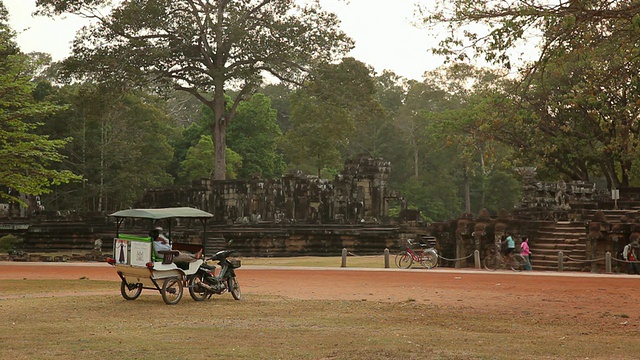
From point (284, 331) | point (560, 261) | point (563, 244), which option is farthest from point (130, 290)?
point (563, 244)

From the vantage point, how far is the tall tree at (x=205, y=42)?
4291cm

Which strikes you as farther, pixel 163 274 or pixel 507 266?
pixel 507 266

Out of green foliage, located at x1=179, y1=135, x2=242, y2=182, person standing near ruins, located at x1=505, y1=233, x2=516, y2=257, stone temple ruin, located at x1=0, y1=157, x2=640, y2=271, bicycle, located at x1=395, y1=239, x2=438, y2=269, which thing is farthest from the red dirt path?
green foliage, located at x1=179, y1=135, x2=242, y2=182

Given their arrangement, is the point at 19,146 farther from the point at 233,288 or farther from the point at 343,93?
the point at 233,288

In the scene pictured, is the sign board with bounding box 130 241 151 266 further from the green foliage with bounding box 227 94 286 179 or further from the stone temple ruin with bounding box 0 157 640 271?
the green foliage with bounding box 227 94 286 179

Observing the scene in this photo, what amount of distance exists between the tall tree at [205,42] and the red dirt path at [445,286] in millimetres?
16114

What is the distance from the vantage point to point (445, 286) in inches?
864

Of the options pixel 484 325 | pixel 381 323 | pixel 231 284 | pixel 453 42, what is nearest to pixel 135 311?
pixel 231 284

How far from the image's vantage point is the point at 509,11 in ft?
49.3

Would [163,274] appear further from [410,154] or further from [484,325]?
[410,154]

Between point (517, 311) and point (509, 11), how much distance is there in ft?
18.3

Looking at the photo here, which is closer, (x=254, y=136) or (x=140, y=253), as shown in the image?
(x=140, y=253)

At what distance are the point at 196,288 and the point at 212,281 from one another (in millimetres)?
344

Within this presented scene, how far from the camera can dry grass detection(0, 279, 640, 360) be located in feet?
36.0
